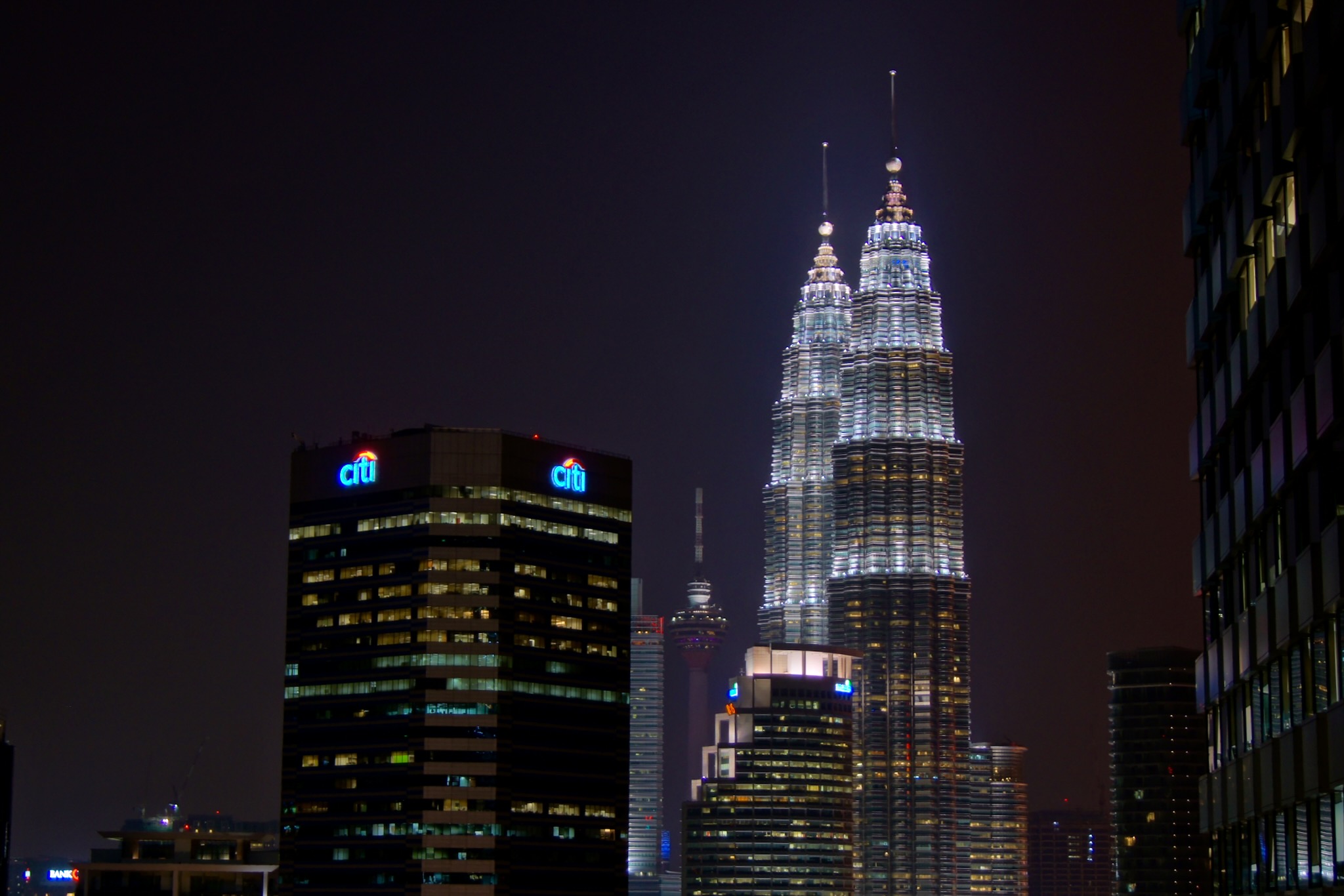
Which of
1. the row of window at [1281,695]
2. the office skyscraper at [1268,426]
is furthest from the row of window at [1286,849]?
the row of window at [1281,695]

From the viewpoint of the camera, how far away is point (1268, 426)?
→ 65312 millimetres

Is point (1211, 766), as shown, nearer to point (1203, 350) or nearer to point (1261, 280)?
point (1203, 350)

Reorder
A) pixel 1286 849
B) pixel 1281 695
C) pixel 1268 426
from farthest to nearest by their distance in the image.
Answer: pixel 1268 426 → pixel 1281 695 → pixel 1286 849

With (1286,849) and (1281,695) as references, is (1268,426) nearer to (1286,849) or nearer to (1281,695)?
(1281,695)

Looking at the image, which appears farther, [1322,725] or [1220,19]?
[1220,19]

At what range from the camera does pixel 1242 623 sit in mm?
69188

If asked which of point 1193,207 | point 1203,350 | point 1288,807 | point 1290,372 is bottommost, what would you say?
point 1288,807

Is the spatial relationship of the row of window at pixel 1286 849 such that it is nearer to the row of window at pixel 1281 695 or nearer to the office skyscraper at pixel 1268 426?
the office skyscraper at pixel 1268 426

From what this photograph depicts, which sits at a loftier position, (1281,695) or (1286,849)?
(1281,695)

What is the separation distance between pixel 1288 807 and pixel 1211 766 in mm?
17848

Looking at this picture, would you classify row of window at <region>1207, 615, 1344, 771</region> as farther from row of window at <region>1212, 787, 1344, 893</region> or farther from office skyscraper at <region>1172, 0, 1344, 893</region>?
row of window at <region>1212, 787, 1344, 893</region>

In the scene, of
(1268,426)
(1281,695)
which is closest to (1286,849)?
(1281,695)

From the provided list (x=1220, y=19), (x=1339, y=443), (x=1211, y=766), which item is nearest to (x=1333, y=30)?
(x=1339, y=443)

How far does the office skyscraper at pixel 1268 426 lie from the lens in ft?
178
